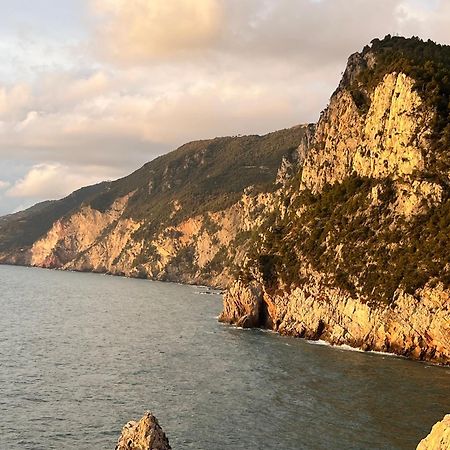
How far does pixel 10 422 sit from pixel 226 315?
66353mm

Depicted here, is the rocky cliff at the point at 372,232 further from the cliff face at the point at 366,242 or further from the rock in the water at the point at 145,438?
the rock in the water at the point at 145,438

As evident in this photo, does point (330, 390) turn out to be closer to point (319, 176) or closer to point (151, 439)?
point (151, 439)

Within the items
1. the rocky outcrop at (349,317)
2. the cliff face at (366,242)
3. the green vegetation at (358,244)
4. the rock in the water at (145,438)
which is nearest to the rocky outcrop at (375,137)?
the cliff face at (366,242)

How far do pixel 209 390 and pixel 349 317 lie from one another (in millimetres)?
35355

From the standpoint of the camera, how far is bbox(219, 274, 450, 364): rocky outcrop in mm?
75812

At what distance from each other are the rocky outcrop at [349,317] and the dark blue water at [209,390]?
3965 millimetres

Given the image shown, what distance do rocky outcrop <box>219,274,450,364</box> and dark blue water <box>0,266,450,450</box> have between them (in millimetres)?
3965

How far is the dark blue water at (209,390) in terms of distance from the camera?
45.8 m

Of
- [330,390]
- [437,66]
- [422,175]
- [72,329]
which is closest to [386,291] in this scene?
[422,175]

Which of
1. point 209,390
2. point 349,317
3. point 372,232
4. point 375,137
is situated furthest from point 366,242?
point 209,390

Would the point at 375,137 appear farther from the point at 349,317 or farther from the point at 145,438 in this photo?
the point at 145,438

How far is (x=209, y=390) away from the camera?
5941 centimetres

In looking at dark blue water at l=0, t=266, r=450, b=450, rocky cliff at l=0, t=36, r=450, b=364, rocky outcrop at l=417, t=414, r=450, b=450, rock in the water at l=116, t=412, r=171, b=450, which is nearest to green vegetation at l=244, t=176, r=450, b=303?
rocky cliff at l=0, t=36, r=450, b=364

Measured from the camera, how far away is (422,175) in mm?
92250
